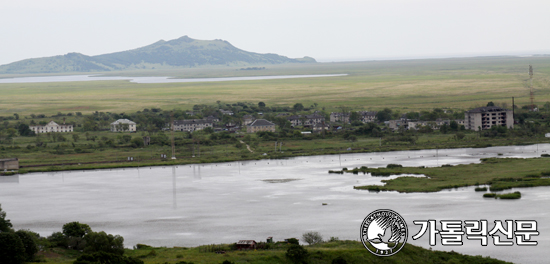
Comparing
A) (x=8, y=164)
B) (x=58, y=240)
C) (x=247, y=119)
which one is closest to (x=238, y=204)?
(x=58, y=240)

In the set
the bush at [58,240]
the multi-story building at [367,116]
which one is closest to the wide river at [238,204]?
the bush at [58,240]

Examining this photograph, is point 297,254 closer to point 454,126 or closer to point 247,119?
point 454,126

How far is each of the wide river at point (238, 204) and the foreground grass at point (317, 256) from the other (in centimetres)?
127

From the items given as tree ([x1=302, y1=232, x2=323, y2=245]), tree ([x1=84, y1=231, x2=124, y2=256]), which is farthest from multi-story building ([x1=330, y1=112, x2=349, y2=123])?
tree ([x1=84, y1=231, x2=124, y2=256])

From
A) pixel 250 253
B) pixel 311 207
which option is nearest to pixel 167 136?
→ pixel 311 207

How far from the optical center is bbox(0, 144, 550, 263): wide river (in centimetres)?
1902

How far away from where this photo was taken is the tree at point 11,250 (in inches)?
595

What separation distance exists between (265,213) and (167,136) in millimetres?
25449

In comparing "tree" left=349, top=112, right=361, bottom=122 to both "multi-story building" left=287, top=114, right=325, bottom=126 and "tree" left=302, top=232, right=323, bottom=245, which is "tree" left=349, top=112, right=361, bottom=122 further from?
"tree" left=302, top=232, right=323, bottom=245

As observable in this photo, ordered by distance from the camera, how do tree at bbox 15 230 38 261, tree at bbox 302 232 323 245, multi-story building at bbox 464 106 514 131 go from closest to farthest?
tree at bbox 15 230 38 261, tree at bbox 302 232 323 245, multi-story building at bbox 464 106 514 131

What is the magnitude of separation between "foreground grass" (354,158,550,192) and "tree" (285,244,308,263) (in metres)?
10.9

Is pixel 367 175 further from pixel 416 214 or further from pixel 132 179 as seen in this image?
pixel 132 179

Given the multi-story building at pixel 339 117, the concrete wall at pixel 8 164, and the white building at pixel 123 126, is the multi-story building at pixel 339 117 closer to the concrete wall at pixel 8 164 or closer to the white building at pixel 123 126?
the white building at pixel 123 126

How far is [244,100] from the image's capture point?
7894 centimetres
